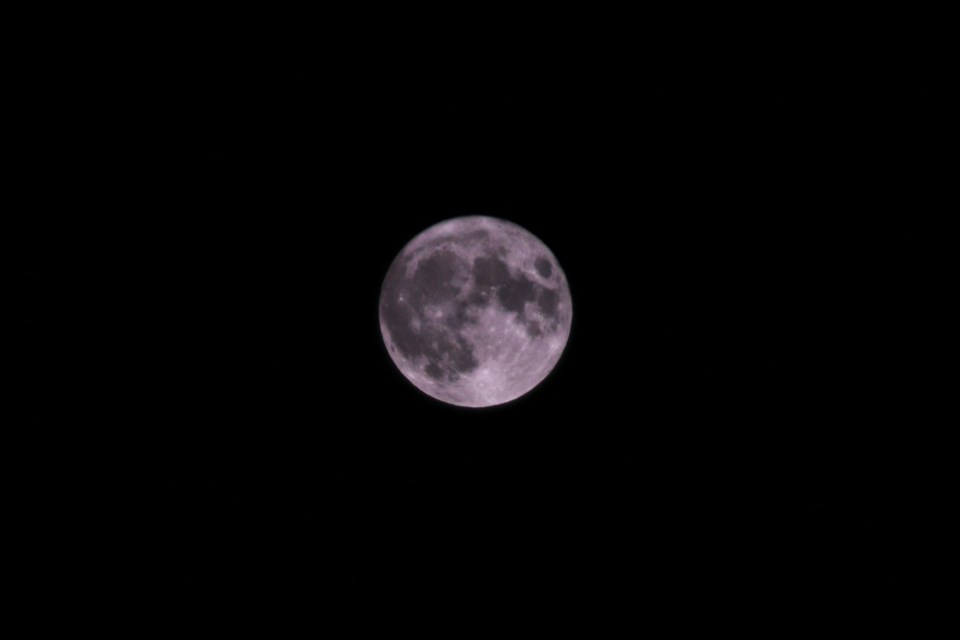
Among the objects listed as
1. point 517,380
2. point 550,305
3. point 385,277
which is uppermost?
point 385,277

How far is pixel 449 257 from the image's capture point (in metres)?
6.07

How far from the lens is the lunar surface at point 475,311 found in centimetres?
595

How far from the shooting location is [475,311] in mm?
5902

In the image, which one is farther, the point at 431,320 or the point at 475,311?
the point at 431,320

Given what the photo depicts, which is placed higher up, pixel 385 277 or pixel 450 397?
pixel 385 277

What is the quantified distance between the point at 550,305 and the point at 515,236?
35.5 inches

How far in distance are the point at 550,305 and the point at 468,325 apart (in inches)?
41.6

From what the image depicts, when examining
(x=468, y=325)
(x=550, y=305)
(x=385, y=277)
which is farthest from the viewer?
(x=385, y=277)

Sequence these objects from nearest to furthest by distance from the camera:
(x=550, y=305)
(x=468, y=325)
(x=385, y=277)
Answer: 1. (x=468, y=325)
2. (x=550, y=305)
3. (x=385, y=277)

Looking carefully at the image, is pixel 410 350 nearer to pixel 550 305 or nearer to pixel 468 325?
pixel 468 325

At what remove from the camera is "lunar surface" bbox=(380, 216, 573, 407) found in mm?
5953

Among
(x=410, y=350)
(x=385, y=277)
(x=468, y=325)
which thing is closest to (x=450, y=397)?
(x=410, y=350)

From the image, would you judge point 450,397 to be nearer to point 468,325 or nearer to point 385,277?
point 468,325

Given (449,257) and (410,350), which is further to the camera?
(410,350)
